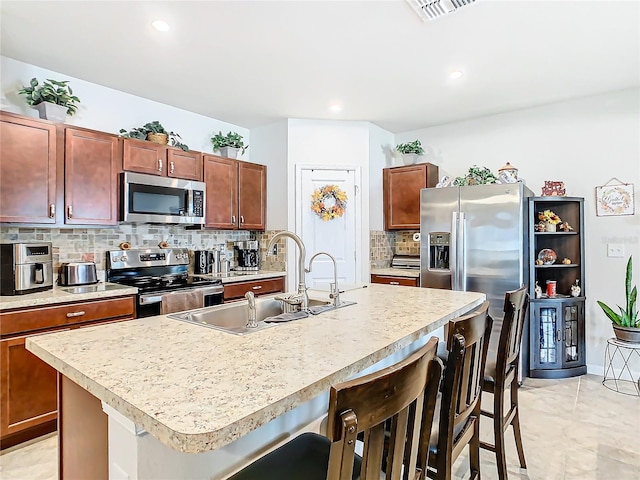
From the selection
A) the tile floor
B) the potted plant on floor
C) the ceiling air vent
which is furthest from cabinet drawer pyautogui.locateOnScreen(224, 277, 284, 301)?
the potted plant on floor

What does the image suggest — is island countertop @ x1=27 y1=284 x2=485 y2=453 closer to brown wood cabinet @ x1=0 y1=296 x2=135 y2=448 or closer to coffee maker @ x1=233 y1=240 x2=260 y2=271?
brown wood cabinet @ x1=0 y1=296 x2=135 y2=448

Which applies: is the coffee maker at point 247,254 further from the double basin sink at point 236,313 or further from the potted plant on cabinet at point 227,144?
the double basin sink at point 236,313

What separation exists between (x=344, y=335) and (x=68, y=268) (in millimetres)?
2535

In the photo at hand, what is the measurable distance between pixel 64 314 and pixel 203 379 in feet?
6.69

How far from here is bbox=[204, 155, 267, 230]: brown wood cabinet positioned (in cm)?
386

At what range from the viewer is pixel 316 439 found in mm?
1197

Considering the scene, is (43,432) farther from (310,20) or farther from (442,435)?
(310,20)

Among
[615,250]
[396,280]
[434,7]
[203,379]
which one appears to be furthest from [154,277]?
[615,250]

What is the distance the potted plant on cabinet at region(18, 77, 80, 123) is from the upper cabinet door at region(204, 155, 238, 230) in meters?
1.28

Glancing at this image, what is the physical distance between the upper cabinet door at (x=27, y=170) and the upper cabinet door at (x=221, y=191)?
1.37 m

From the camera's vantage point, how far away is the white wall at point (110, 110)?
111 inches

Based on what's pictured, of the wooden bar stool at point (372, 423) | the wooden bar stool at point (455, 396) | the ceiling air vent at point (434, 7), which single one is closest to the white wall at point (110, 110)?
the ceiling air vent at point (434, 7)

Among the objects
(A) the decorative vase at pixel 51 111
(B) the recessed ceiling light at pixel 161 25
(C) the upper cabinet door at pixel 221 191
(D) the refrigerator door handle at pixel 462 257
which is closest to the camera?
(B) the recessed ceiling light at pixel 161 25

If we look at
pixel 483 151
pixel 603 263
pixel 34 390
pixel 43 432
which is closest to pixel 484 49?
pixel 483 151
